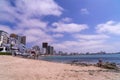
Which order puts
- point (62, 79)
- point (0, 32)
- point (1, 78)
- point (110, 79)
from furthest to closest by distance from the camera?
1. point (0, 32)
2. point (110, 79)
3. point (62, 79)
4. point (1, 78)

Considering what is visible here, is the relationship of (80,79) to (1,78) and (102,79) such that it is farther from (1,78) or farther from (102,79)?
(1,78)

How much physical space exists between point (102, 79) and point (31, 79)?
569 centimetres

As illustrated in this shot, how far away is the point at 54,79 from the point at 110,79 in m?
4.53

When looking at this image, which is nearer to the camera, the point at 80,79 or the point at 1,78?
the point at 1,78

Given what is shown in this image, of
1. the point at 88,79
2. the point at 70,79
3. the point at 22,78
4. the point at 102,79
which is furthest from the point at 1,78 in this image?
the point at 102,79

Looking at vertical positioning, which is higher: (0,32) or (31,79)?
(0,32)

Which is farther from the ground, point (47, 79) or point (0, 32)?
point (0, 32)

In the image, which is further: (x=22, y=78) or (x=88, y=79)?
(x=88, y=79)

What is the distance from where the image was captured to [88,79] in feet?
48.8

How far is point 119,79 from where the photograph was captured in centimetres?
1519

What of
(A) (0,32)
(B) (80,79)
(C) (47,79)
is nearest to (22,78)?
(C) (47,79)

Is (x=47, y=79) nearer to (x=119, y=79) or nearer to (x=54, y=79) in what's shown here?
(x=54, y=79)

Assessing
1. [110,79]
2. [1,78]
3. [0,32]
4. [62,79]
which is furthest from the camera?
[0,32]

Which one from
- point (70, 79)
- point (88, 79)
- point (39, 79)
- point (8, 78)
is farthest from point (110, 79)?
point (8, 78)
